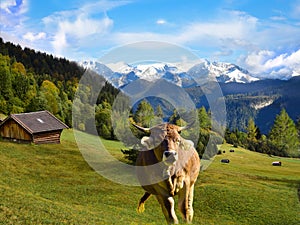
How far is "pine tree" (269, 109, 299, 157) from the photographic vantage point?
10306 centimetres

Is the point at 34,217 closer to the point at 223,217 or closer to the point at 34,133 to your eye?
the point at 223,217

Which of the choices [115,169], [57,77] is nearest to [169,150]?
[115,169]

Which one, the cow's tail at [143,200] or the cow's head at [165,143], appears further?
the cow's tail at [143,200]

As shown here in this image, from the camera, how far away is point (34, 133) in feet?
172

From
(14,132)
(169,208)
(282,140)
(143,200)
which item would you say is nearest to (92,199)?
(143,200)

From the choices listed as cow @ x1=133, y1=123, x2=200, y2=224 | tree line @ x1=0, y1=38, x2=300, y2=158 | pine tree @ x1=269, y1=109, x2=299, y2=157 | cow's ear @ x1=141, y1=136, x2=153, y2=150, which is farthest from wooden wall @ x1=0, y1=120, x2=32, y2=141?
pine tree @ x1=269, y1=109, x2=299, y2=157

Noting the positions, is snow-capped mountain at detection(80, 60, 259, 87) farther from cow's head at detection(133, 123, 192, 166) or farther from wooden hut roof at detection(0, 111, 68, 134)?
wooden hut roof at detection(0, 111, 68, 134)

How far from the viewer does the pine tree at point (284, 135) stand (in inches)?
4058

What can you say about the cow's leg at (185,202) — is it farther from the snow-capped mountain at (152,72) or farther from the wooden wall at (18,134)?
the wooden wall at (18,134)

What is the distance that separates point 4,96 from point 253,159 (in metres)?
60.4

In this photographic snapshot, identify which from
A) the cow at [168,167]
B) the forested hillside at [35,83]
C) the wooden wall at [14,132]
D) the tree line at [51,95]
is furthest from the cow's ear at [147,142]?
the wooden wall at [14,132]

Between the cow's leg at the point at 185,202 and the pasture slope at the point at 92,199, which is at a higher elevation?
the cow's leg at the point at 185,202

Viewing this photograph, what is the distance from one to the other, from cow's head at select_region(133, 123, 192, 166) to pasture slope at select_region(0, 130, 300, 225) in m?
9.33

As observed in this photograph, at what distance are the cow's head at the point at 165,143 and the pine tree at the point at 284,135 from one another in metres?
99.4
